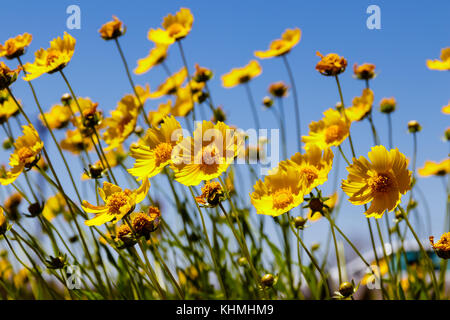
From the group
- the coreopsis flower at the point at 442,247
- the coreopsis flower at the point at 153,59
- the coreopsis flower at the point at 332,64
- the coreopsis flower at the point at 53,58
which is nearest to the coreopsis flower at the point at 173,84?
the coreopsis flower at the point at 153,59

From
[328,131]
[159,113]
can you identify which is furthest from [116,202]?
[159,113]

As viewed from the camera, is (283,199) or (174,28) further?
(174,28)

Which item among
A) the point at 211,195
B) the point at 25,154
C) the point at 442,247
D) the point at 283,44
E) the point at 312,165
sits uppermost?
the point at 283,44

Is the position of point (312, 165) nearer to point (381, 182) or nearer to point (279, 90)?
point (381, 182)

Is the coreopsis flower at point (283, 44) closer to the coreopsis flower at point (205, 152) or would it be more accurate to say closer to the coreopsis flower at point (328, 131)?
the coreopsis flower at point (328, 131)

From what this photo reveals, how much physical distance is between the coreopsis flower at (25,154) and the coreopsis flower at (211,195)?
1.50 feet

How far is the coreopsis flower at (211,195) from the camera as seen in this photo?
36.0 inches

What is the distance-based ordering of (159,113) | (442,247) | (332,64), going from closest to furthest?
(442,247), (332,64), (159,113)

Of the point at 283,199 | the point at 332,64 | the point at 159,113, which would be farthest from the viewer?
the point at 159,113

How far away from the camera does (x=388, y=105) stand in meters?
1.63

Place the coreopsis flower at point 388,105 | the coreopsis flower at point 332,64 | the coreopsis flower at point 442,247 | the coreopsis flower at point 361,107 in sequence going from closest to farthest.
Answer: the coreopsis flower at point 442,247, the coreopsis flower at point 332,64, the coreopsis flower at point 361,107, the coreopsis flower at point 388,105

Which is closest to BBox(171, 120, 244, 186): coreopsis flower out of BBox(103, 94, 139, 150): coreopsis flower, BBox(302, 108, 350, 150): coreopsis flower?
BBox(302, 108, 350, 150): coreopsis flower

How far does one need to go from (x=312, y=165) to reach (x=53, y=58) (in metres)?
0.70
